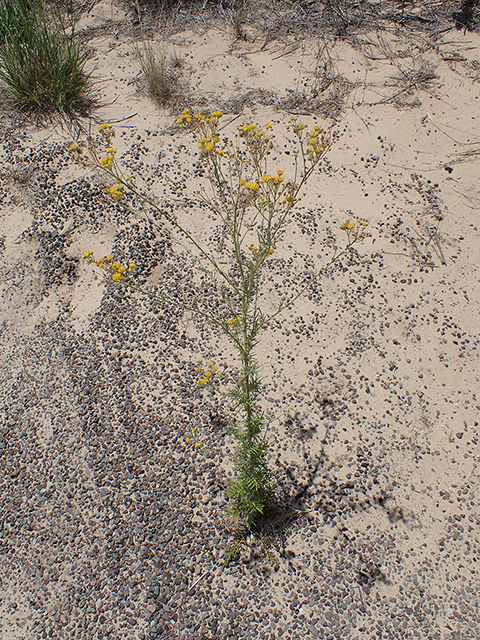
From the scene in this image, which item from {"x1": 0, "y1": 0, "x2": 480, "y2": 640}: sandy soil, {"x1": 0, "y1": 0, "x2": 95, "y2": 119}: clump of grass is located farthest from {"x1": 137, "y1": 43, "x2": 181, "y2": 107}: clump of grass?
{"x1": 0, "y1": 0, "x2": 95, "y2": 119}: clump of grass

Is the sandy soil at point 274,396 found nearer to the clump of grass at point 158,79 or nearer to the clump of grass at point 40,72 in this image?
the clump of grass at point 158,79

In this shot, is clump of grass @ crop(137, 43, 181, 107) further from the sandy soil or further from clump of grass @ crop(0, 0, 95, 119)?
clump of grass @ crop(0, 0, 95, 119)

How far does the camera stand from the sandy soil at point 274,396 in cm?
282

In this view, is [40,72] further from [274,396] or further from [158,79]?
[274,396]

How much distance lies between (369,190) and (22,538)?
402cm

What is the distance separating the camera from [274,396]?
11.5ft

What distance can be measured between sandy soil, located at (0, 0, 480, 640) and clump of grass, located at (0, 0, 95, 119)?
15.1 inches

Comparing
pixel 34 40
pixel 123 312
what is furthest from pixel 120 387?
pixel 34 40

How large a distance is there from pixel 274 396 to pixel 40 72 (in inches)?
180

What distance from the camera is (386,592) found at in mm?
2756

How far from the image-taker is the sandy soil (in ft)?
9.27

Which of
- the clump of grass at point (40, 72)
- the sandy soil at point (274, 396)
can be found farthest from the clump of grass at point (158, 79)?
the clump of grass at point (40, 72)

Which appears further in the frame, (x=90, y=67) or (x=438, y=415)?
(x=90, y=67)

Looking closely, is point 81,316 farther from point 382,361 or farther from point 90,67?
point 90,67
